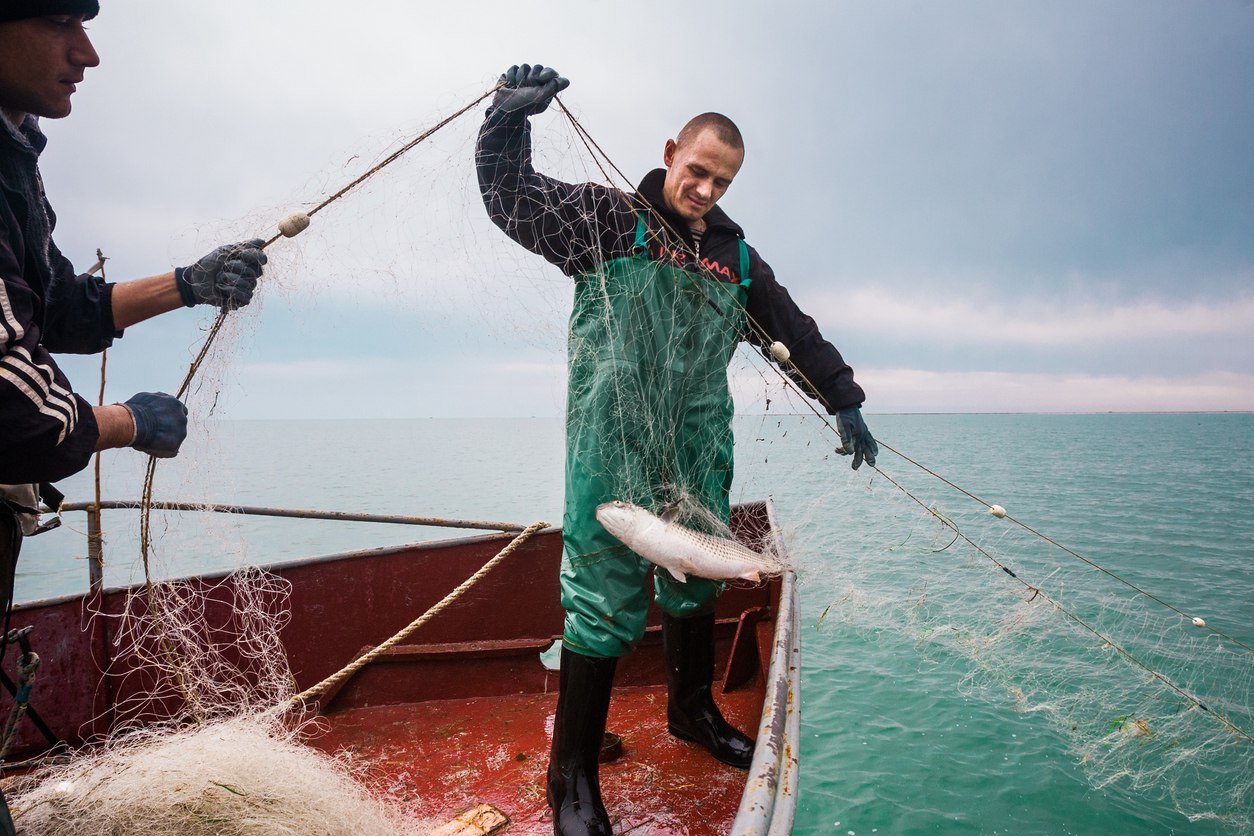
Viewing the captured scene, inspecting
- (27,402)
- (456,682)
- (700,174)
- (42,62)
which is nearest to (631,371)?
(700,174)

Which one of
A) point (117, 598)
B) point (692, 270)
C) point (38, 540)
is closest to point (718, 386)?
point (692, 270)

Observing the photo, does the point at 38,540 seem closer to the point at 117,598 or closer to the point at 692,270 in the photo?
the point at 117,598

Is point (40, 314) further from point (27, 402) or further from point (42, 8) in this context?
point (42, 8)

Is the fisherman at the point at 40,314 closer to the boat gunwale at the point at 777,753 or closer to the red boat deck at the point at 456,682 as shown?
the red boat deck at the point at 456,682

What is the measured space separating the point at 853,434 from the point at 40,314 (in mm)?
3129

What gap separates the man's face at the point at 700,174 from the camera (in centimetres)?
254

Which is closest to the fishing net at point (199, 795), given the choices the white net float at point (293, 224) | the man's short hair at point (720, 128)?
the white net float at point (293, 224)

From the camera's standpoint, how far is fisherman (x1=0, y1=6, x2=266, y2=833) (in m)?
1.46

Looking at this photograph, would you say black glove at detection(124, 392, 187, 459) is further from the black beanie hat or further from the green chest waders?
the green chest waders

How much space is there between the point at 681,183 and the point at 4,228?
6.90 feet

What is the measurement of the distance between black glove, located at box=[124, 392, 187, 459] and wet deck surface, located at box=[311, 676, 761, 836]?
5.97 ft

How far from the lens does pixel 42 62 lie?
1.63m

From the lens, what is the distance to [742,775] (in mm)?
2711

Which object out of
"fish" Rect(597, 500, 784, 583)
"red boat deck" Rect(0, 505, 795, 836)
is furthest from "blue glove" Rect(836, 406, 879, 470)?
"red boat deck" Rect(0, 505, 795, 836)
